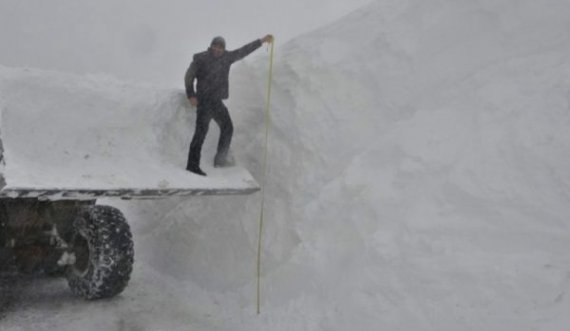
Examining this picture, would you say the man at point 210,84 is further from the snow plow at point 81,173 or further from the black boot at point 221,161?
the snow plow at point 81,173

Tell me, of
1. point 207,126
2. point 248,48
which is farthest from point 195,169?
point 248,48

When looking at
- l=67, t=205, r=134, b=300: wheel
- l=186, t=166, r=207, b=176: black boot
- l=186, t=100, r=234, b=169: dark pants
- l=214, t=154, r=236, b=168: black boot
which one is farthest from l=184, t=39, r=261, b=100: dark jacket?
l=67, t=205, r=134, b=300: wheel

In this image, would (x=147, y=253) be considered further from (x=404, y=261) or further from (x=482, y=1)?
(x=482, y=1)

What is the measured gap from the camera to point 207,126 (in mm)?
6926

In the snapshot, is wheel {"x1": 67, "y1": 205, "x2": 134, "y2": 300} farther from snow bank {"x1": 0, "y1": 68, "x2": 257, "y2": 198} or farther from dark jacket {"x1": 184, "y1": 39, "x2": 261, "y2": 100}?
dark jacket {"x1": 184, "y1": 39, "x2": 261, "y2": 100}

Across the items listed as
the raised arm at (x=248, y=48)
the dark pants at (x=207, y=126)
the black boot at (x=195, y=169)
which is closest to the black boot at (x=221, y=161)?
the dark pants at (x=207, y=126)

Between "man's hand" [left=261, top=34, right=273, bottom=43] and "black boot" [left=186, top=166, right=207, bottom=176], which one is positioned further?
"man's hand" [left=261, top=34, right=273, bottom=43]

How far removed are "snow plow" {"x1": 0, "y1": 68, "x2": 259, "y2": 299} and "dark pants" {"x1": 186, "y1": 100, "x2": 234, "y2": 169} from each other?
288 millimetres

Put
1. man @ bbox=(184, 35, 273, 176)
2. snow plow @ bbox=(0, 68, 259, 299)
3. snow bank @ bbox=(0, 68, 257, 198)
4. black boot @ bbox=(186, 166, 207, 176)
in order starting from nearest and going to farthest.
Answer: snow bank @ bbox=(0, 68, 257, 198) < snow plow @ bbox=(0, 68, 259, 299) < black boot @ bbox=(186, 166, 207, 176) < man @ bbox=(184, 35, 273, 176)

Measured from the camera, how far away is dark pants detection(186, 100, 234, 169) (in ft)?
22.2

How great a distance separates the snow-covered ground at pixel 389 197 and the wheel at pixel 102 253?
248 mm

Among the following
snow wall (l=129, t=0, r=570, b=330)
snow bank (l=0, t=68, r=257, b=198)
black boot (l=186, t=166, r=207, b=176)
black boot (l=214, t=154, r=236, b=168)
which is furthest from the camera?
black boot (l=214, t=154, r=236, b=168)

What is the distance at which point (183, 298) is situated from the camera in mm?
6773

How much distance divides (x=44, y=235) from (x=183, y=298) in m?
1.82
